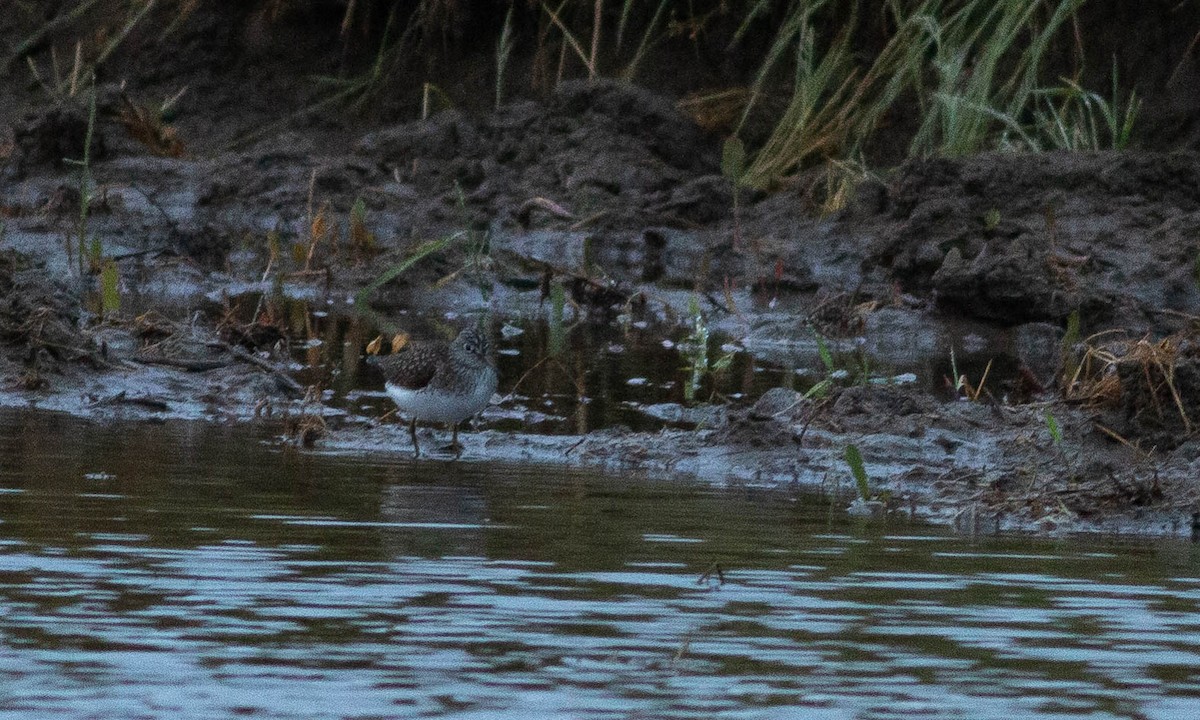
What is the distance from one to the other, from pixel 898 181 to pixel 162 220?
586 cm

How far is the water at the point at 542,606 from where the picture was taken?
4.46 meters

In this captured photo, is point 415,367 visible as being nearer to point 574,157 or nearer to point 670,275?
point 670,275

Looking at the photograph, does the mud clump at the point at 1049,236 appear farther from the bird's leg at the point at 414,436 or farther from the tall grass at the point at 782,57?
the bird's leg at the point at 414,436

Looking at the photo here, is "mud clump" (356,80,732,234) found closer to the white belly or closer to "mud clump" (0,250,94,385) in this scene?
"mud clump" (0,250,94,385)

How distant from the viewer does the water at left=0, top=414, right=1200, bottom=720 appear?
4.46m

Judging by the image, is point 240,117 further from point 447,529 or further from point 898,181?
point 447,529

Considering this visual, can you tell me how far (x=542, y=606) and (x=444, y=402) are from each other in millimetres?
3429

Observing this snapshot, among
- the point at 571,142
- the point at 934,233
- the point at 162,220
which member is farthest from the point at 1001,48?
the point at 162,220

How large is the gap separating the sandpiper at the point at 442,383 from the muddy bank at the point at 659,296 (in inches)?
7.8

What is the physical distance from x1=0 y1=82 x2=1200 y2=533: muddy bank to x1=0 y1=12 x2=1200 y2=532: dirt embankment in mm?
22

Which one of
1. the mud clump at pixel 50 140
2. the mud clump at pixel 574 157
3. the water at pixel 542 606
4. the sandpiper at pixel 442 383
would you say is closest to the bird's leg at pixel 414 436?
the sandpiper at pixel 442 383

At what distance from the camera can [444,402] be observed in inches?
344

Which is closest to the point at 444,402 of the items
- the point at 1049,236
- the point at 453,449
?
the point at 453,449

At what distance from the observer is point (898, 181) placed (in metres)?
15.2
